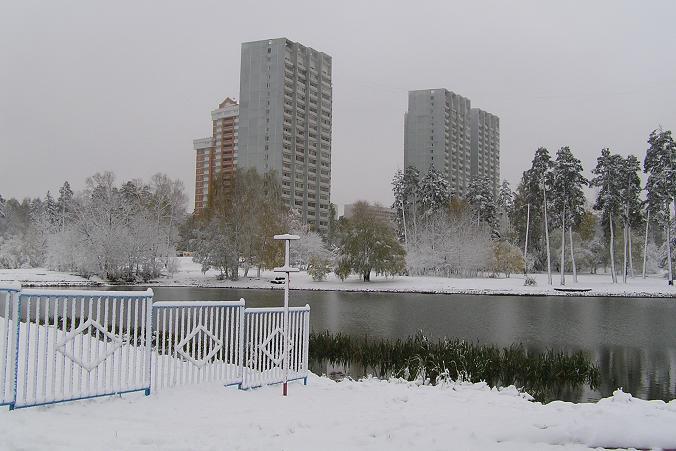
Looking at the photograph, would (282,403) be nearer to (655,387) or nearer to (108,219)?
(655,387)

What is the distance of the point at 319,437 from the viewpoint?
5.69 m

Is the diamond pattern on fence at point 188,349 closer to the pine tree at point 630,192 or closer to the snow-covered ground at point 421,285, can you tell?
the snow-covered ground at point 421,285

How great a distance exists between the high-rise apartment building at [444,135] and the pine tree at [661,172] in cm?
6869

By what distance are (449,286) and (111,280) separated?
30384mm

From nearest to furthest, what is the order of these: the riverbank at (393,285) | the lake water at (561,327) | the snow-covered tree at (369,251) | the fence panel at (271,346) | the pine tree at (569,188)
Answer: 1. the fence panel at (271,346)
2. the lake water at (561,327)
3. the riverbank at (393,285)
4. the pine tree at (569,188)
5. the snow-covered tree at (369,251)

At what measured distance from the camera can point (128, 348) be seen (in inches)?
269

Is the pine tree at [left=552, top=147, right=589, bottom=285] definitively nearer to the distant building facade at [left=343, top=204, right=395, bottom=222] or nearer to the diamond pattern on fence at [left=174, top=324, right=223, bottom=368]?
the distant building facade at [left=343, top=204, right=395, bottom=222]

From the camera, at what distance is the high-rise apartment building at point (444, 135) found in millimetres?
122125

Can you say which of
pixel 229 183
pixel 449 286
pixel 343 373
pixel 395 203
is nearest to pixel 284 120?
pixel 395 203

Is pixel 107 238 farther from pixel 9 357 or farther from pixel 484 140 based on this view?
pixel 484 140

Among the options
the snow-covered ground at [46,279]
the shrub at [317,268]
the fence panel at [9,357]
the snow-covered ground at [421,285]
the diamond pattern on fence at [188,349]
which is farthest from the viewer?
the shrub at [317,268]

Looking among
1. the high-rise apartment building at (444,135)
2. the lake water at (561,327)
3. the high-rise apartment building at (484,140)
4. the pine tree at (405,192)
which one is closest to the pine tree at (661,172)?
the lake water at (561,327)

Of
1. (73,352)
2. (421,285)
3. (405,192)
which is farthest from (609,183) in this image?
(73,352)

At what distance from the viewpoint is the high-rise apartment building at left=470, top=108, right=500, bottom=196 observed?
133 m
